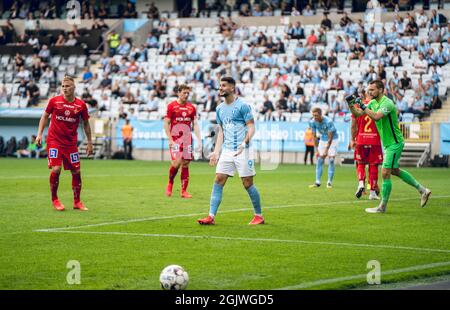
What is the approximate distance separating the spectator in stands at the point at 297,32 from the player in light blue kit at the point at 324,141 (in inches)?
828

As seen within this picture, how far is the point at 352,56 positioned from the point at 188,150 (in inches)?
906

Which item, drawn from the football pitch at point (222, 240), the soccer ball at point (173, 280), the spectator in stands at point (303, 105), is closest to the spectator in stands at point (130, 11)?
the spectator in stands at point (303, 105)

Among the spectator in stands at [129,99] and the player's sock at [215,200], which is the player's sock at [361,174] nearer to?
the player's sock at [215,200]

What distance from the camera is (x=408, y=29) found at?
42531 mm

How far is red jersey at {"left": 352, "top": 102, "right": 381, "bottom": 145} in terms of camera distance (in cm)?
2166

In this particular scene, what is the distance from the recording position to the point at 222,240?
13.0 m

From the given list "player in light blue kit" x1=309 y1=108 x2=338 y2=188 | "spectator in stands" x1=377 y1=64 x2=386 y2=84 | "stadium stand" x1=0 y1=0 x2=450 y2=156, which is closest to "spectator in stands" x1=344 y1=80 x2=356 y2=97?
"stadium stand" x1=0 y1=0 x2=450 y2=156

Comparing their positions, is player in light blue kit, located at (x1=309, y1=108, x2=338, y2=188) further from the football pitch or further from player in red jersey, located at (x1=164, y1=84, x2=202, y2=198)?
player in red jersey, located at (x1=164, y1=84, x2=202, y2=198)

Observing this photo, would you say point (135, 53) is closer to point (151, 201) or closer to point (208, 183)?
point (208, 183)

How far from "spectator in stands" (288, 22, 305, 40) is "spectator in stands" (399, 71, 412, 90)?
750 centimetres

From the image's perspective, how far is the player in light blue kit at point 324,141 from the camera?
24750 mm

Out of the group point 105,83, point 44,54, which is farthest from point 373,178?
point 44,54
